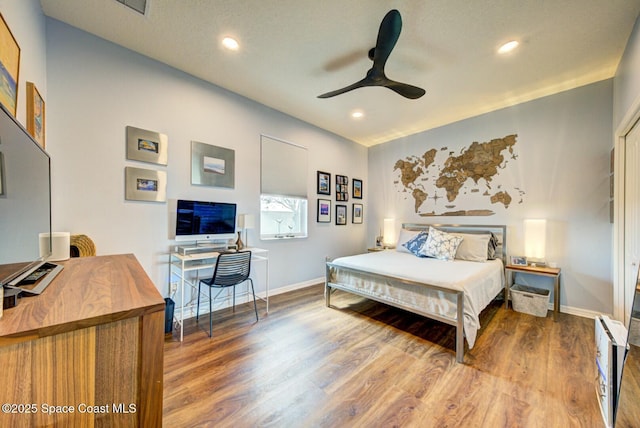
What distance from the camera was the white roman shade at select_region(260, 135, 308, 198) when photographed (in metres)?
3.65

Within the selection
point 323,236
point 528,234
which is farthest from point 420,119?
point 323,236

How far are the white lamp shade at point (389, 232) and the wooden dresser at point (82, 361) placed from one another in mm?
4330

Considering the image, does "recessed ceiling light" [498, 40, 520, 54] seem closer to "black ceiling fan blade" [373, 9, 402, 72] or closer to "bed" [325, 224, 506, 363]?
"black ceiling fan blade" [373, 9, 402, 72]

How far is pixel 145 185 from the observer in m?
2.59

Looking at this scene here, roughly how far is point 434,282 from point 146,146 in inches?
126

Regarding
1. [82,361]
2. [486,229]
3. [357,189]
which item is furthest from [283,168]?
[82,361]

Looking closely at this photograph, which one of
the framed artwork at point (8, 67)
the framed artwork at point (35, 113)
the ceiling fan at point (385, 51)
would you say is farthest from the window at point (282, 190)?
the framed artwork at point (8, 67)

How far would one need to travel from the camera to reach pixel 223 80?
3.02 metres

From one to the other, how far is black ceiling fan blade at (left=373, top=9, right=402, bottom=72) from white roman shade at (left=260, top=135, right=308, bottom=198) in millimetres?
1979

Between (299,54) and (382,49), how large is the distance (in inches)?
36.2

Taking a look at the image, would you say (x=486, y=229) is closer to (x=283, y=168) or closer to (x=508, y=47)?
(x=508, y=47)

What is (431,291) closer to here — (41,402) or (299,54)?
(41,402)

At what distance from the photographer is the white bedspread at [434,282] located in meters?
2.23

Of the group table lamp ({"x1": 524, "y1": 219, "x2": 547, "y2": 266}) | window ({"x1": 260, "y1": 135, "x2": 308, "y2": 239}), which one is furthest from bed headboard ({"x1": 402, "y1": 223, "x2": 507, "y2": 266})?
window ({"x1": 260, "y1": 135, "x2": 308, "y2": 239})
